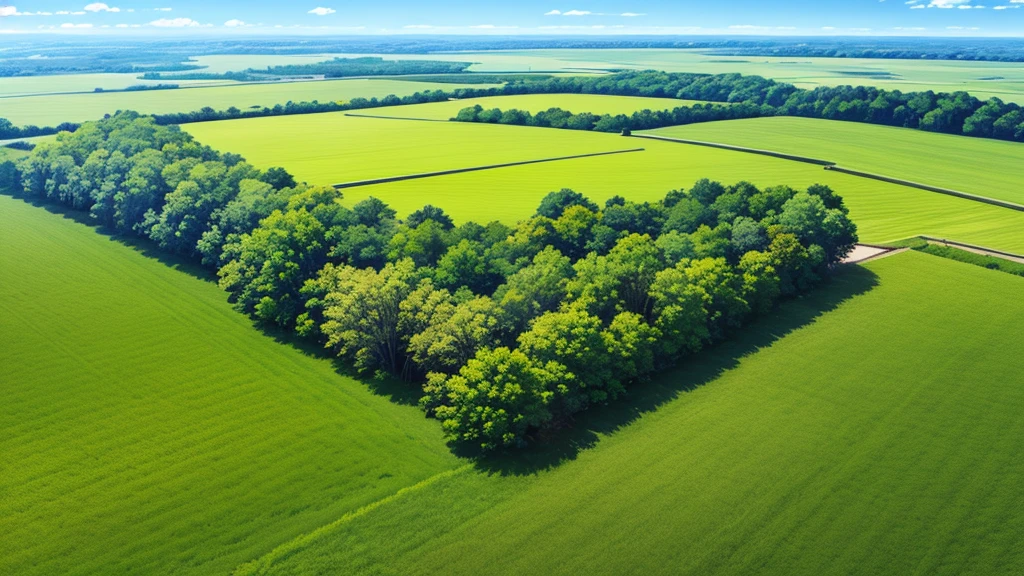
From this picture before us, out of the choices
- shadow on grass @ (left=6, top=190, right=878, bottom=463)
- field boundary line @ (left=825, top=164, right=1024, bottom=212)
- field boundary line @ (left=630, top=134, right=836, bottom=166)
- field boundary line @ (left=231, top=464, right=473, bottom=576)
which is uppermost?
field boundary line @ (left=630, top=134, right=836, bottom=166)

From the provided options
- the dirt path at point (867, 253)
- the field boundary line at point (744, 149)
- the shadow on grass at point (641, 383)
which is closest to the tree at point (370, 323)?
the shadow on grass at point (641, 383)

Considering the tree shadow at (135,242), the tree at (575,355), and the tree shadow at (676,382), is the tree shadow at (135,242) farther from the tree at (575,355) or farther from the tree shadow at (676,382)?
the tree shadow at (676,382)

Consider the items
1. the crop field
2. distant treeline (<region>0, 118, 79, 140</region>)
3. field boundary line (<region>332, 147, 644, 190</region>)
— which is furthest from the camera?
distant treeline (<region>0, 118, 79, 140</region>)

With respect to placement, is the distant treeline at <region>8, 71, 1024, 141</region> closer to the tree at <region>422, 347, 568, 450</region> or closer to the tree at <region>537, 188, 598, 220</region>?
the tree at <region>537, 188, 598, 220</region>

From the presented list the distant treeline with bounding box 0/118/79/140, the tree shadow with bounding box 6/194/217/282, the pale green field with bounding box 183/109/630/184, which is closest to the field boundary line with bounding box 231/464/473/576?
the tree shadow with bounding box 6/194/217/282

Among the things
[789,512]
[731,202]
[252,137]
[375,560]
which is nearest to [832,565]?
[789,512]

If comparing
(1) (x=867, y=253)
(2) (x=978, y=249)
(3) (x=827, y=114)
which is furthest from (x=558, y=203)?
(3) (x=827, y=114)

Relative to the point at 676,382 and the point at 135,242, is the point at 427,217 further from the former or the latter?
the point at 135,242
